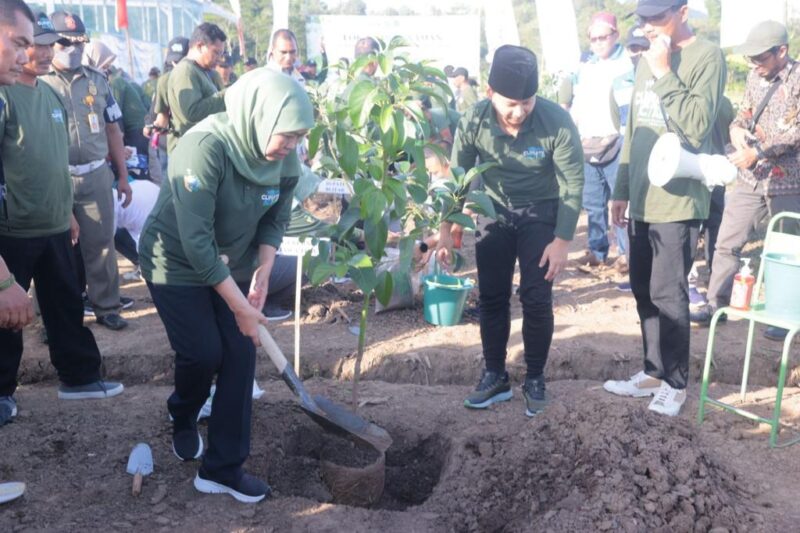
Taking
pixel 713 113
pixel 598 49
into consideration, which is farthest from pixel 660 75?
pixel 598 49

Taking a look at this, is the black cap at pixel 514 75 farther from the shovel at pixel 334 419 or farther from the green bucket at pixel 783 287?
the shovel at pixel 334 419

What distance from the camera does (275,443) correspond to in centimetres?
363

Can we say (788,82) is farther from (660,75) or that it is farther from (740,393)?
(740,393)

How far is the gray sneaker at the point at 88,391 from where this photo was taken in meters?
4.07

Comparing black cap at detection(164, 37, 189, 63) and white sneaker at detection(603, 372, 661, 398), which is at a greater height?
black cap at detection(164, 37, 189, 63)

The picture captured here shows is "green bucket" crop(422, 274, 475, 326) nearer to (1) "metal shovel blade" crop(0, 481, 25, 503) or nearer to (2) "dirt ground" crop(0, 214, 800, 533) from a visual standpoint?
(2) "dirt ground" crop(0, 214, 800, 533)

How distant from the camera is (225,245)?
118 inches

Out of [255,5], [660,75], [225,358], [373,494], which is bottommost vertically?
[373,494]

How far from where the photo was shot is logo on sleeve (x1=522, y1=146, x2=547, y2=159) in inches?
147

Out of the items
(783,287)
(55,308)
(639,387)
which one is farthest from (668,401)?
(55,308)

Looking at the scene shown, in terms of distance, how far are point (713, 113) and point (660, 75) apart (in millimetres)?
325

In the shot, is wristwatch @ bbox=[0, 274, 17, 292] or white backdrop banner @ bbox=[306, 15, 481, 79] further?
white backdrop banner @ bbox=[306, 15, 481, 79]

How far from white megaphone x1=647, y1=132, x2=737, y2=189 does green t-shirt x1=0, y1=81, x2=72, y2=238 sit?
2990 millimetres

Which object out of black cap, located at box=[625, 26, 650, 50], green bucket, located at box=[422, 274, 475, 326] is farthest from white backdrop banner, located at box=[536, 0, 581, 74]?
green bucket, located at box=[422, 274, 475, 326]
